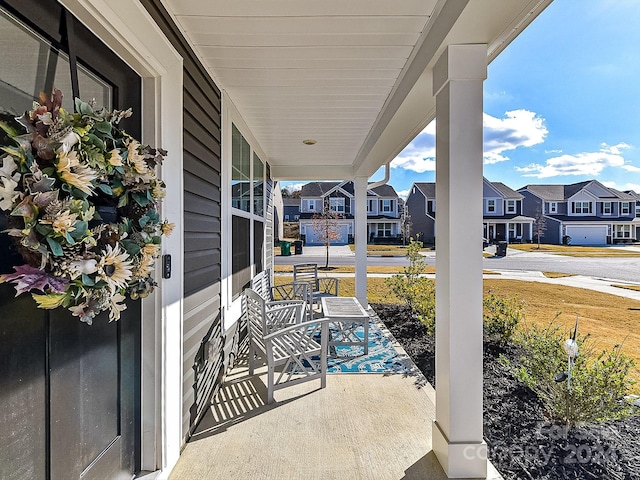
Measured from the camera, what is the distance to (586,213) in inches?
993

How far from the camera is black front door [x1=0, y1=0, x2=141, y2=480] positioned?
97 centimetres

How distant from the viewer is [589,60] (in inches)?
135

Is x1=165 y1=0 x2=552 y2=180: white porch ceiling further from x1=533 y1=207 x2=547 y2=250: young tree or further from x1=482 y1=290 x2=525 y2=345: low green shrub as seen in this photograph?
x1=533 y1=207 x2=547 y2=250: young tree

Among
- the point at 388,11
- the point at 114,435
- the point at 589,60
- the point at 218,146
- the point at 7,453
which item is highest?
the point at 589,60

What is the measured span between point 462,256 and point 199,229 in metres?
1.73

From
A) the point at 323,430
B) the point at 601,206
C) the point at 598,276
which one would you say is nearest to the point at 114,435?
the point at 323,430

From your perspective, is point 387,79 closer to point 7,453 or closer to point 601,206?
point 7,453

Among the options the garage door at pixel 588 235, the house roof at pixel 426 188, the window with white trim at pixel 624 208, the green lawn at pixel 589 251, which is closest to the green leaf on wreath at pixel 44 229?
the green lawn at pixel 589 251

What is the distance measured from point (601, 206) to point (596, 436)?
29679mm

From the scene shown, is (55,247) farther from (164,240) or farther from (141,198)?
(164,240)

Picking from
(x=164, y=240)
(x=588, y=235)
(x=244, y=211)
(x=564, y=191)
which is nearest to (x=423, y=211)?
(x=564, y=191)

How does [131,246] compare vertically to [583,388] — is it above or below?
above

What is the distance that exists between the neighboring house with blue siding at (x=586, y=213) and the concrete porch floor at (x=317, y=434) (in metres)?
27.8

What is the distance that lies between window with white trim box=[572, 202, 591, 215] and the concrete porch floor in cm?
2914
